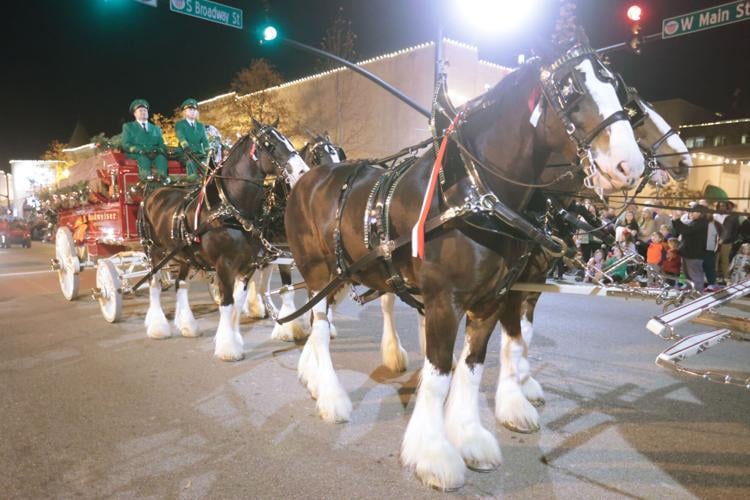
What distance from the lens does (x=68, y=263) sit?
9.35 m

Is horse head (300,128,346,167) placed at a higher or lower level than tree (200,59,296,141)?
lower

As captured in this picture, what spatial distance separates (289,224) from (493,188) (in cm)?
235

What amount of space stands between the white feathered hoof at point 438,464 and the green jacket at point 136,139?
6955 millimetres

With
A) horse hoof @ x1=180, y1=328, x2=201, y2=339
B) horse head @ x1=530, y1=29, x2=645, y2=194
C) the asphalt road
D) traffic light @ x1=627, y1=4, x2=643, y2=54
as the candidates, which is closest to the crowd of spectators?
traffic light @ x1=627, y1=4, x2=643, y2=54

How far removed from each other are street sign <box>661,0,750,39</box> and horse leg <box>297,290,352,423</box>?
8047mm

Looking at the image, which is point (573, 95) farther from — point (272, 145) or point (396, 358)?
point (272, 145)

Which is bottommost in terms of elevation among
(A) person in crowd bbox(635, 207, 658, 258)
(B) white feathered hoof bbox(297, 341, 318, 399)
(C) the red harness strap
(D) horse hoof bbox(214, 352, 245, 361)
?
(D) horse hoof bbox(214, 352, 245, 361)

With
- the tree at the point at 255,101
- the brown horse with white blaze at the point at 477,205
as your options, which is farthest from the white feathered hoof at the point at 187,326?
the tree at the point at 255,101

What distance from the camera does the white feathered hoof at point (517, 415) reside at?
396 centimetres

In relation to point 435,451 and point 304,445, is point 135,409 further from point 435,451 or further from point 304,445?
point 435,451

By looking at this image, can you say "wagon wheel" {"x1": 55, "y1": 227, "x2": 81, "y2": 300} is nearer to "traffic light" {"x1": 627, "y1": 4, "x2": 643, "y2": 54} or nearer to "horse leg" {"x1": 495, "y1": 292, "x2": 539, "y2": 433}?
"horse leg" {"x1": 495, "y1": 292, "x2": 539, "y2": 433}

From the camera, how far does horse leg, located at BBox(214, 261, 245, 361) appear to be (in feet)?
19.0

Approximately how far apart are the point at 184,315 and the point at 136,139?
10.5ft

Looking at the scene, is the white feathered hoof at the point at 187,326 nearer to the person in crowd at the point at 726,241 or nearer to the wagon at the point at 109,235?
the wagon at the point at 109,235
